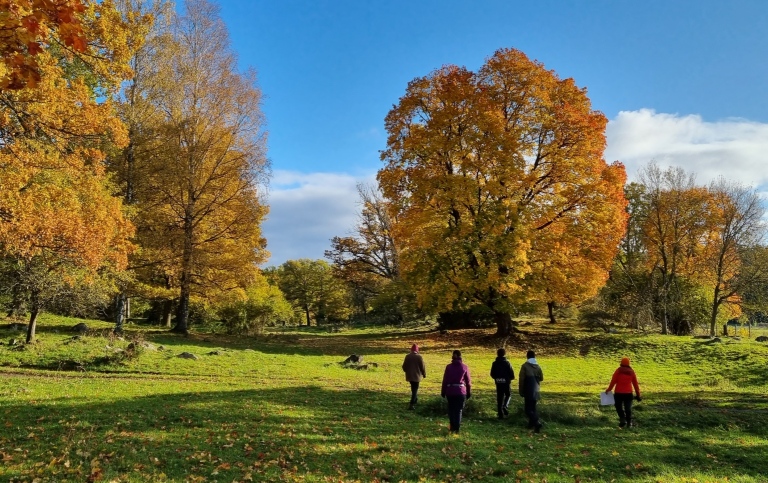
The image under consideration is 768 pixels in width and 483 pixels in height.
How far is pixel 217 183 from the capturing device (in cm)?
2747

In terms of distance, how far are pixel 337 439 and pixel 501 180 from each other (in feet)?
63.2

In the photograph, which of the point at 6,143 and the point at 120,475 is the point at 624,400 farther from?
the point at 6,143

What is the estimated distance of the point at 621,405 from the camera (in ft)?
37.7

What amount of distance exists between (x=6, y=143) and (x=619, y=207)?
26875 millimetres

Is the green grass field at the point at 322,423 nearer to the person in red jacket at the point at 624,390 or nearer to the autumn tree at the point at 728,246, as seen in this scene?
the person in red jacket at the point at 624,390

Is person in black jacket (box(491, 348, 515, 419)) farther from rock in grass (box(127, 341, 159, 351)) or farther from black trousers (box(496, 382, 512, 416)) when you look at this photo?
rock in grass (box(127, 341, 159, 351))

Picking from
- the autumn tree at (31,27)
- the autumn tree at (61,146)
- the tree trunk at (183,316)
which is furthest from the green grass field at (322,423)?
the tree trunk at (183,316)

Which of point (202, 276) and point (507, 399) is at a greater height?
point (202, 276)

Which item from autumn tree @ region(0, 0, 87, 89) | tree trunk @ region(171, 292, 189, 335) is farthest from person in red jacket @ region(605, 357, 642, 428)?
tree trunk @ region(171, 292, 189, 335)

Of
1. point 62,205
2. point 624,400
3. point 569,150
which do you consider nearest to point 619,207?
point 569,150

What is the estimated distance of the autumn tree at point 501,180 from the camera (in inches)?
978

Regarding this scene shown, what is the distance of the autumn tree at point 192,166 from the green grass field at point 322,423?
724cm

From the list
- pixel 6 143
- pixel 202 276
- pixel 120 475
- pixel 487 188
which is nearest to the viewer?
pixel 120 475

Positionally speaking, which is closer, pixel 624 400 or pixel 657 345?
pixel 624 400
